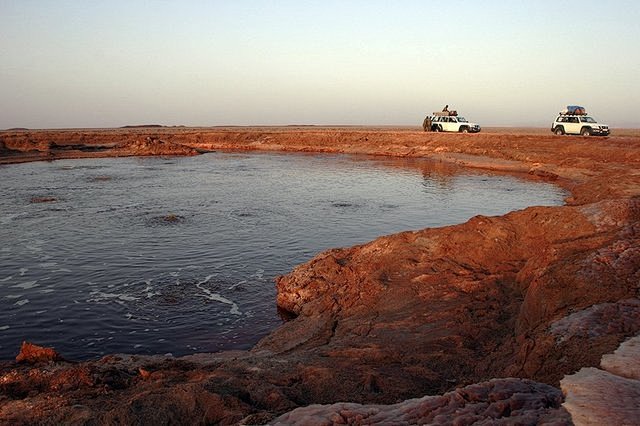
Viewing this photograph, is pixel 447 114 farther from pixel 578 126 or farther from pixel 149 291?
pixel 149 291

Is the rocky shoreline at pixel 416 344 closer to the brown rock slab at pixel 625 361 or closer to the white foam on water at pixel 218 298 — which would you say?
the brown rock slab at pixel 625 361

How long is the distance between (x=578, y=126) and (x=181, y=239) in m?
37.8

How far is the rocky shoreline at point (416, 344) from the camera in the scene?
186 inches

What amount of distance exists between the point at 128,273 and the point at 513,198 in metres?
19.3

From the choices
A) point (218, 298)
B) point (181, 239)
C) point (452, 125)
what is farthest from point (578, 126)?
point (218, 298)

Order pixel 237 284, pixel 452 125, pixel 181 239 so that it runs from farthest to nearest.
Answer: pixel 452 125 < pixel 181 239 < pixel 237 284

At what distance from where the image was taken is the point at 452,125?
55.0m

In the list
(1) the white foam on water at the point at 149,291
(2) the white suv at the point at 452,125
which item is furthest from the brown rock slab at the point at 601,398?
(2) the white suv at the point at 452,125

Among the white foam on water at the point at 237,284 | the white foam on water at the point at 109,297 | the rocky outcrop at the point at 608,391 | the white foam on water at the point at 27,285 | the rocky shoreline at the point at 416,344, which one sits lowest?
the white foam on water at the point at 109,297

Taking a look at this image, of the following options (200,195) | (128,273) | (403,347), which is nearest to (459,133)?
(200,195)

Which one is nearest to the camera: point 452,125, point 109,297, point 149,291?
point 109,297

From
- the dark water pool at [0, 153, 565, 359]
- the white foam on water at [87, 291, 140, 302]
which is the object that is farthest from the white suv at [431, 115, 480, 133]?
the white foam on water at [87, 291, 140, 302]

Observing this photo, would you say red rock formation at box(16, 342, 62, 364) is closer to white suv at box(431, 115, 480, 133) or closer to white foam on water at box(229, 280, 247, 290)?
white foam on water at box(229, 280, 247, 290)

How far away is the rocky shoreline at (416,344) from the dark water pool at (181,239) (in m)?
2.19
